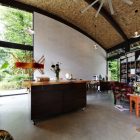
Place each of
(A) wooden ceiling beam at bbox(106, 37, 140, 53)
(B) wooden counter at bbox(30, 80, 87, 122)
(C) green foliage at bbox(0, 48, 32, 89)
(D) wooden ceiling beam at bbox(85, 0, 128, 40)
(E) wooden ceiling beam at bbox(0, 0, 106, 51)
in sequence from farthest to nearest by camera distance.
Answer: (A) wooden ceiling beam at bbox(106, 37, 140, 53)
(E) wooden ceiling beam at bbox(0, 0, 106, 51)
(C) green foliage at bbox(0, 48, 32, 89)
(D) wooden ceiling beam at bbox(85, 0, 128, 40)
(B) wooden counter at bbox(30, 80, 87, 122)

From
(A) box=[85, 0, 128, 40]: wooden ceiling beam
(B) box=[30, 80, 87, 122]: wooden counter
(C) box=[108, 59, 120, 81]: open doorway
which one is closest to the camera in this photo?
(B) box=[30, 80, 87, 122]: wooden counter

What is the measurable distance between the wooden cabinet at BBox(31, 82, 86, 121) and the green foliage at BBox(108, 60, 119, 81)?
564 cm

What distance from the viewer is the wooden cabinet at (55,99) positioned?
Answer: 3197 millimetres

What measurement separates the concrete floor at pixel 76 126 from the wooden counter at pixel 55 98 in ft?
0.66

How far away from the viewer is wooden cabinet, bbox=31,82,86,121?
126 inches

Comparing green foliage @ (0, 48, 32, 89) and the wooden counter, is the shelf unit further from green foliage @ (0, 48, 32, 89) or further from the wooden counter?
green foliage @ (0, 48, 32, 89)

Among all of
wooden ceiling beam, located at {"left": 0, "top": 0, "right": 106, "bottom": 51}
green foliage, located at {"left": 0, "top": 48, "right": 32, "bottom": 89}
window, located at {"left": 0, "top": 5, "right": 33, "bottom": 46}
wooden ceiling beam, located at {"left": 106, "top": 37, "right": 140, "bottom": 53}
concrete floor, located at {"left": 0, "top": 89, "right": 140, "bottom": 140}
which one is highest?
wooden ceiling beam, located at {"left": 0, "top": 0, "right": 106, "bottom": 51}

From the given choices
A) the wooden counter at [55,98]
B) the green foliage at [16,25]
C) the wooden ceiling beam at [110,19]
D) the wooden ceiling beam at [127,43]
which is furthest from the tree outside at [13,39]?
the wooden ceiling beam at [127,43]

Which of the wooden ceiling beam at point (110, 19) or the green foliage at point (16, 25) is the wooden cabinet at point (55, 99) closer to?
the wooden ceiling beam at point (110, 19)

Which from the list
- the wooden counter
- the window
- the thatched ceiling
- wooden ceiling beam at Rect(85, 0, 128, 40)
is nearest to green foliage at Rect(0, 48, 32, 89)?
the window

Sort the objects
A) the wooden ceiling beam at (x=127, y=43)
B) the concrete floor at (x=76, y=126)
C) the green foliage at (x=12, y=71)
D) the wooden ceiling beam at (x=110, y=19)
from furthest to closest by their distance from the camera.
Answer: the wooden ceiling beam at (x=127, y=43)
the green foliage at (x=12, y=71)
the wooden ceiling beam at (x=110, y=19)
the concrete floor at (x=76, y=126)

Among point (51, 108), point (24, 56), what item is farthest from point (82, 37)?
point (51, 108)

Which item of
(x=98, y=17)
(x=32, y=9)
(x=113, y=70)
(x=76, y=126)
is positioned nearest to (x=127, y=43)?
(x=113, y=70)

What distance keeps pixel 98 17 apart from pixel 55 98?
547 cm
